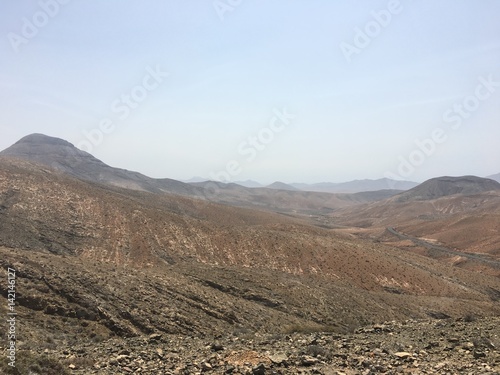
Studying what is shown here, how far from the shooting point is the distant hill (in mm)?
151750

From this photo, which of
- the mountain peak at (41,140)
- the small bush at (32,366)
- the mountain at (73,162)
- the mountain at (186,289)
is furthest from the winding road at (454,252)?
the mountain peak at (41,140)

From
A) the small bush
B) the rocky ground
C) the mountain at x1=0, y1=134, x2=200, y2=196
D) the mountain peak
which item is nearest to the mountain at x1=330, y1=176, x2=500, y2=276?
the rocky ground

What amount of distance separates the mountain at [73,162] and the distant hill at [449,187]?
334 feet

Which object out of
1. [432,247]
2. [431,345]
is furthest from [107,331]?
[432,247]

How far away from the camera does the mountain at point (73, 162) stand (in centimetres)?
11675

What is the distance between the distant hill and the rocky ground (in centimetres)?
14766

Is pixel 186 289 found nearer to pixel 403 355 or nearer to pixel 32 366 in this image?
pixel 32 366

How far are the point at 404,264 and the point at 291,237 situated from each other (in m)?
11.7

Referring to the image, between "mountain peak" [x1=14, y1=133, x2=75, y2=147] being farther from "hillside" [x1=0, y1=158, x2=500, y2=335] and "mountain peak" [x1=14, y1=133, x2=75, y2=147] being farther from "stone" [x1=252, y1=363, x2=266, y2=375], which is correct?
"stone" [x1=252, y1=363, x2=266, y2=375]

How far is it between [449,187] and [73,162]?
15940cm

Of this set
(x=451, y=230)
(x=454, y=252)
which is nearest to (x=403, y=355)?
(x=454, y=252)

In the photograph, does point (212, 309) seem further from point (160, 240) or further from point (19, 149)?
point (19, 149)

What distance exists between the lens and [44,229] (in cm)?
2783

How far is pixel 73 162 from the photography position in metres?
126
